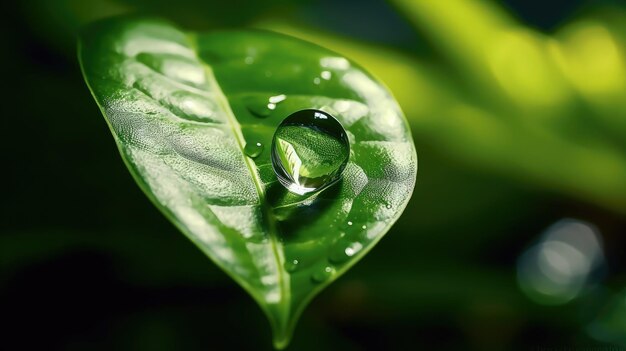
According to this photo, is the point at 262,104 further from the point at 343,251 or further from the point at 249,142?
the point at 343,251

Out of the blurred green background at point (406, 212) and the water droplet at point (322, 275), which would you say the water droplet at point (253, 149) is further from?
the blurred green background at point (406, 212)

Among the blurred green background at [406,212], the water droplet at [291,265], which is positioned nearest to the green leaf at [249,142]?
the water droplet at [291,265]

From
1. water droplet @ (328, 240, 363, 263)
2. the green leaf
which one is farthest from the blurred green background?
water droplet @ (328, 240, 363, 263)

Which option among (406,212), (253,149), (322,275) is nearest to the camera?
(322,275)

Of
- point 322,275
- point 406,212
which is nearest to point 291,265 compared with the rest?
point 322,275

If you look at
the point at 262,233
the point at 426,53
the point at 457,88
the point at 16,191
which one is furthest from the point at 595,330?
the point at 16,191

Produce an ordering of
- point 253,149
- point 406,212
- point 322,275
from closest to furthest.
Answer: point 322,275 → point 253,149 → point 406,212

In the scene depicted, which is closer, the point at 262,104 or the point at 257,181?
the point at 257,181
